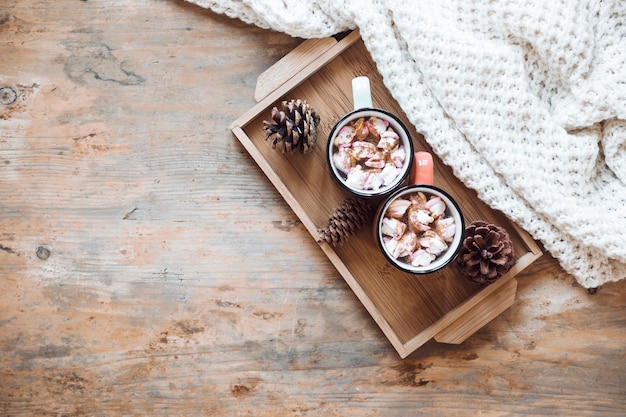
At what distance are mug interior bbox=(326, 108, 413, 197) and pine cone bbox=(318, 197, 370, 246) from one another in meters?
0.05

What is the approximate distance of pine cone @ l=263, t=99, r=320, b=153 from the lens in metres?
0.77

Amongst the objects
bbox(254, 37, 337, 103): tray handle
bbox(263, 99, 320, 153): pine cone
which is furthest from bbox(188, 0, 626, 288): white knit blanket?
bbox(263, 99, 320, 153): pine cone

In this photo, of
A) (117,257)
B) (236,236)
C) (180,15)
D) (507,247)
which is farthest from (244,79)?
(507,247)

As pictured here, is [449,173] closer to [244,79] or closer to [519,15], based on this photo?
[519,15]

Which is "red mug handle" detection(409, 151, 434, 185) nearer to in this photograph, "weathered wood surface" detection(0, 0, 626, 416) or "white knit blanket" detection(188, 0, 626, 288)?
"white knit blanket" detection(188, 0, 626, 288)

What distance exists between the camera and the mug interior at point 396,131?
736mm

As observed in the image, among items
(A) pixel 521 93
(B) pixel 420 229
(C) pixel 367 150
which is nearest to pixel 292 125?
(C) pixel 367 150

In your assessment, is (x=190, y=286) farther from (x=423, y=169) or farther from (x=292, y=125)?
(x=423, y=169)

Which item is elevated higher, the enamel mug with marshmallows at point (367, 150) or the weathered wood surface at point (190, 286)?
the enamel mug with marshmallows at point (367, 150)

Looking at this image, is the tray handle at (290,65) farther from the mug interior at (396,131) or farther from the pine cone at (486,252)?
the pine cone at (486,252)

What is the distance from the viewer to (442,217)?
73 cm

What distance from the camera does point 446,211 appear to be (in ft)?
2.41

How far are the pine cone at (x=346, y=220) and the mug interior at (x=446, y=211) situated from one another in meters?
0.06

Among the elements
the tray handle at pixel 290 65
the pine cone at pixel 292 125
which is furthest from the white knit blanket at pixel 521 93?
the pine cone at pixel 292 125
